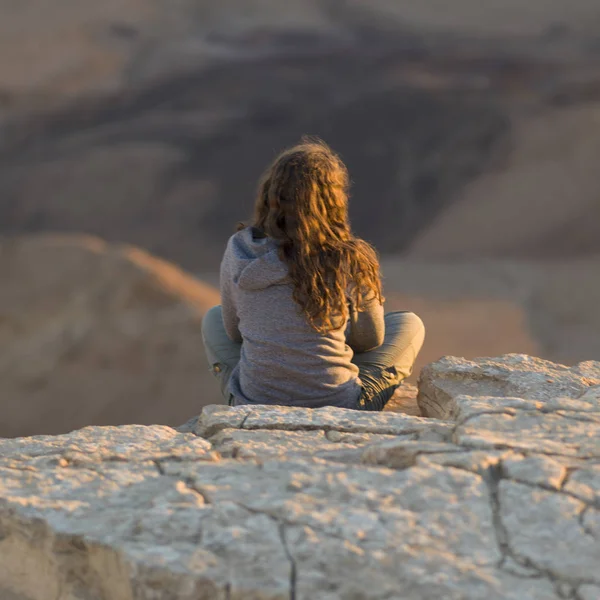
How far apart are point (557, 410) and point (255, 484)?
2.03ft

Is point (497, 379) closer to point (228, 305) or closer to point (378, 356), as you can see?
point (378, 356)

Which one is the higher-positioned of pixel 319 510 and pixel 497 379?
pixel 497 379

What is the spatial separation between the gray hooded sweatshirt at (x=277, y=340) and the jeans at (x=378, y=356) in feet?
0.38

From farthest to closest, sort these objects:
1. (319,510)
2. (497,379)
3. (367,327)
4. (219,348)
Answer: (219,348) < (497,379) < (367,327) < (319,510)

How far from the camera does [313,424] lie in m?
1.68

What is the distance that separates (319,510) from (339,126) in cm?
825

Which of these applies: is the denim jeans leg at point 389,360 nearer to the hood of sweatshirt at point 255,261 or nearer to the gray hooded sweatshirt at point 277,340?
the gray hooded sweatshirt at point 277,340

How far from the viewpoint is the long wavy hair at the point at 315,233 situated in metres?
1.88

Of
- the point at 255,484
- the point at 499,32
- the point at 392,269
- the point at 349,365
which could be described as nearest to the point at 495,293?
the point at 392,269

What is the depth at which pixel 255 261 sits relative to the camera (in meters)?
1.91

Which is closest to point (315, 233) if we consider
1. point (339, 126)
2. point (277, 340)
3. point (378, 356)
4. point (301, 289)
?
point (301, 289)

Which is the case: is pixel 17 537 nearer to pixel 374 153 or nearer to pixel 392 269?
pixel 392 269

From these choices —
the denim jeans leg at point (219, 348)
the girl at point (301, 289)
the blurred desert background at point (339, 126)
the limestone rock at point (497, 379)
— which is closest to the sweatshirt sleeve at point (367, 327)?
the girl at point (301, 289)

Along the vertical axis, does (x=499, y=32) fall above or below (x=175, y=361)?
above
